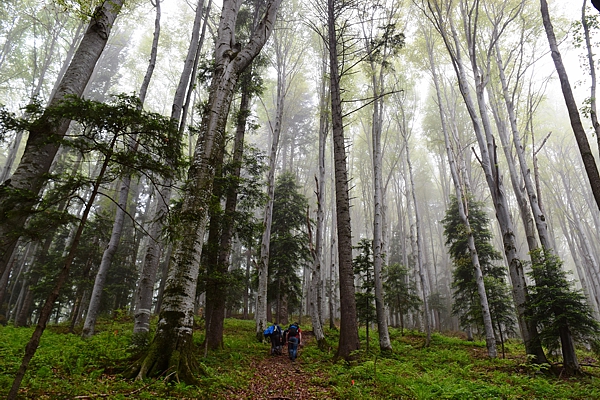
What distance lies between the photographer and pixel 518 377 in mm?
6566

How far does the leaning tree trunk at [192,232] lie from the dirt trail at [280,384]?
3.43 ft

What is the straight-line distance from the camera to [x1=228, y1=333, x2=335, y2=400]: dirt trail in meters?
4.62

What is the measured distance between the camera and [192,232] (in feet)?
15.7

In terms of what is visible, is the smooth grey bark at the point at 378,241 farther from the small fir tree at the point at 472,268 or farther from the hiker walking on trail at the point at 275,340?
the small fir tree at the point at 472,268

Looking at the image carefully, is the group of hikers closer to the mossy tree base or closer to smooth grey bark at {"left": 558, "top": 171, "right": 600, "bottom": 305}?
the mossy tree base

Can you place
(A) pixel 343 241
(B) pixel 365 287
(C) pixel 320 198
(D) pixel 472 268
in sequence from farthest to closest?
(D) pixel 472 268, (C) pixel 320 198, (B) pixel 365 287, (A) pixel 343 241

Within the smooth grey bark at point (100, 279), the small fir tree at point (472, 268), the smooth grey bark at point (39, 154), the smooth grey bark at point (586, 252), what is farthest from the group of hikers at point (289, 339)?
the smooth grey bark at point (586, 252)

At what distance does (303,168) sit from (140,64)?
17.1m

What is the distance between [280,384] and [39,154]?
5.41 m

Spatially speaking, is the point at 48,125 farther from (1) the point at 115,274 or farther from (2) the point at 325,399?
(1) the point at 115,274

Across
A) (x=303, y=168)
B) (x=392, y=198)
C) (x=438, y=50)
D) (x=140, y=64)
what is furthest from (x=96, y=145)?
(x=392, y=198)

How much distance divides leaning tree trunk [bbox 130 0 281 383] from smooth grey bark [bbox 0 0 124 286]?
1.88m

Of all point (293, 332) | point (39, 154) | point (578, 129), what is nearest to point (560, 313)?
point (578, 129)

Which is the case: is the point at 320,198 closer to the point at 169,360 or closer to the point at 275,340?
the point at 275,340
